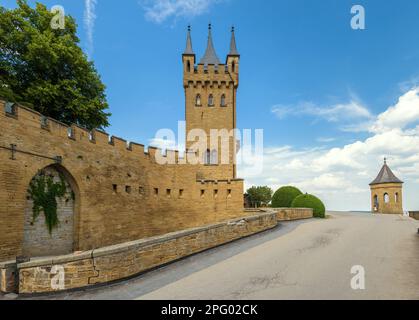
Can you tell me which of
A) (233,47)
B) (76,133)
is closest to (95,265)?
(76,133)

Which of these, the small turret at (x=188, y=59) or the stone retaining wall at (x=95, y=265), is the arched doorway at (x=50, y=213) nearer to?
the stone retaining wall at (x=95, y=265)

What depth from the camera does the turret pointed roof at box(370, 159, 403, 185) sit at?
36.7 meters

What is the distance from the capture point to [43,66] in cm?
1585

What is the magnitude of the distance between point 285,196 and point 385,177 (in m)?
19.2

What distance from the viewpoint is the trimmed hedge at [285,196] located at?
91.7 feet

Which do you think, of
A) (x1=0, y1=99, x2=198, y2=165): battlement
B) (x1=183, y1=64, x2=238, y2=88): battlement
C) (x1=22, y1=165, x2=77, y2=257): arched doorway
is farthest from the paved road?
(x1=183, y1=64, x2=238, y2=88): battlement

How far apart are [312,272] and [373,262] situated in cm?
242

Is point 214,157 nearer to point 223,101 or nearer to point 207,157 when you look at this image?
point 207,157

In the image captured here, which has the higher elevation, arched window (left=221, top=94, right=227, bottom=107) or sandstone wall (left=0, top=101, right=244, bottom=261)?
arched window (left=221, top=94, right=227, bottom=107)

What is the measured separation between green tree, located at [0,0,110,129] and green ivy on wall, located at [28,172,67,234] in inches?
214

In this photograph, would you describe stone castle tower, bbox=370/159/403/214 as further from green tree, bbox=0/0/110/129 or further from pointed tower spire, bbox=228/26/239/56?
green tree, bbox=0/0/110/129

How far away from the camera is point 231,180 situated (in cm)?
2097
